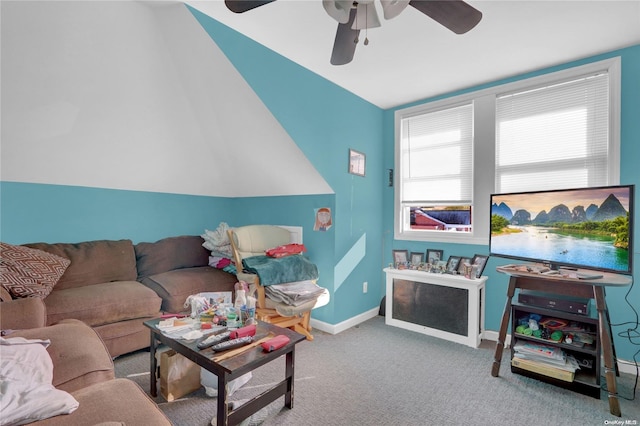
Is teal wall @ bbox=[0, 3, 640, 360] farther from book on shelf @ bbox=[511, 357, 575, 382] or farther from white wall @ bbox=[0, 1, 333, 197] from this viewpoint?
book on shelf @ bbox=[511, 357, 575, 382]

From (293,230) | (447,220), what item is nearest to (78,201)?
(293,230)

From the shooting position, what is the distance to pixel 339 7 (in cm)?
127

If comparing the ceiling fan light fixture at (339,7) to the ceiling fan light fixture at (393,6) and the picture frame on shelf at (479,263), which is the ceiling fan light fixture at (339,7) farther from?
the picture frame on shelf at (479,263)

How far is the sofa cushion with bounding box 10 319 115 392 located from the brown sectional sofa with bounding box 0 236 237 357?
17.7 inches

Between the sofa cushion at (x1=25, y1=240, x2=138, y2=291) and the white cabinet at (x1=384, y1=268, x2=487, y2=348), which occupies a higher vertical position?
the sofa cushion at (x1=25, y1=240, x2=138, y2=291)

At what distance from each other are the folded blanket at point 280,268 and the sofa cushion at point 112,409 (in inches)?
56.6

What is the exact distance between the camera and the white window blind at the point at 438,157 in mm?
3133

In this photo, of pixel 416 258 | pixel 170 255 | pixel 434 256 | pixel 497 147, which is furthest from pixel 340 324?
pixel 497 147

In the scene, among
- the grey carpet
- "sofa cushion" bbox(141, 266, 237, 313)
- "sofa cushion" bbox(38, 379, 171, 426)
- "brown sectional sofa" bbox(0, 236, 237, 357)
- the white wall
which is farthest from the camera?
"sofa cushion" bbox(141, 266, 237, 313)

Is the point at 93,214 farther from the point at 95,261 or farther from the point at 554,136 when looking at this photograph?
the point at 554,136

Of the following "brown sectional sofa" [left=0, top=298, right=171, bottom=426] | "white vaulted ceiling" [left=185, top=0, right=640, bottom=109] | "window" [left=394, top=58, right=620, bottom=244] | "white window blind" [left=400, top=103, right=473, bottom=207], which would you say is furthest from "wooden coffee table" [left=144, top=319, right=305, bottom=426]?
"white window blind" [left=400, top=103, right=473, bottom=207]

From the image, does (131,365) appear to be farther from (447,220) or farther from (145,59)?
(447,220)

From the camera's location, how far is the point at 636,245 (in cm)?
225

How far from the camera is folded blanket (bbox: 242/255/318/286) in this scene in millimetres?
2705
